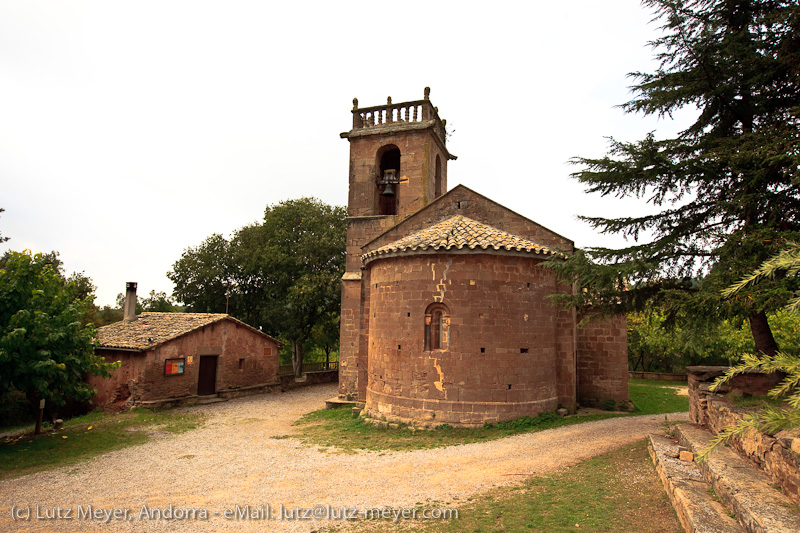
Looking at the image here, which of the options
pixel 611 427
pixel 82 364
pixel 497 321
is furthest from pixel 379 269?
pixel 82 364

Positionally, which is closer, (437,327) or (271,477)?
(271,477)

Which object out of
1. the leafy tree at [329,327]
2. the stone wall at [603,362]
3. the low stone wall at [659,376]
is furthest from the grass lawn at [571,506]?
the leafy tree at [329,327]

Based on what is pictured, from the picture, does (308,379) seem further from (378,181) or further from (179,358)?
(378,181)

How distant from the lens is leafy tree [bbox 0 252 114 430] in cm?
1098

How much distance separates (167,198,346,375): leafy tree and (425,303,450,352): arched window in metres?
16.7

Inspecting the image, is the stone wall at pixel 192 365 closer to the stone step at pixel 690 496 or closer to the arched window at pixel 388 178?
the arched window at pixel 388 178

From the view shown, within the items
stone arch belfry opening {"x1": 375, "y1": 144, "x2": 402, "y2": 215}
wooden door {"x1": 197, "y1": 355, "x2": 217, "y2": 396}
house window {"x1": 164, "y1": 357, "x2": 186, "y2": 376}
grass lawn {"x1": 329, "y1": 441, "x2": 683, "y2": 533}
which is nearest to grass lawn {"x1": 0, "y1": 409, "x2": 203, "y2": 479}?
house window {"x1": 164, "y1": 357, "x2": 186, "y2": 376}

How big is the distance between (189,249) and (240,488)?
2931 cm

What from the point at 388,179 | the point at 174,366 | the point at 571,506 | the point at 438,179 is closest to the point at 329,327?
the point at 174,366

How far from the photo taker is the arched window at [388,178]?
18312mm

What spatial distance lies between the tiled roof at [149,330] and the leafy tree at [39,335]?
495 centimetres

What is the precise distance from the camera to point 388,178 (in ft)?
60.1

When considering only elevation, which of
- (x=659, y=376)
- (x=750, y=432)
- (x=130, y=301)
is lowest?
(x=659, y=376)

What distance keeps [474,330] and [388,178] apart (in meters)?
8.52
